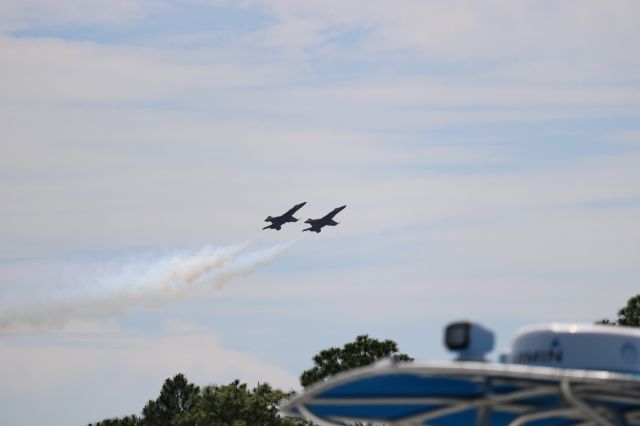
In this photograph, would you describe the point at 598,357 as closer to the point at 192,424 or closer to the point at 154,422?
the point at 192,424

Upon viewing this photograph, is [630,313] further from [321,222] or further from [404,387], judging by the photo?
[404,387]

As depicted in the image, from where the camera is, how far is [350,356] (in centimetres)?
11262

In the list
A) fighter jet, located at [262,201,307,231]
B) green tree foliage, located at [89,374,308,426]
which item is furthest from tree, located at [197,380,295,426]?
fighter jet, located at [262,201,307,231]

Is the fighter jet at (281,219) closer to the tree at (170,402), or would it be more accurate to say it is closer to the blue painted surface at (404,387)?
the tree at (170,402)

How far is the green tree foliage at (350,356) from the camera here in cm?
11231

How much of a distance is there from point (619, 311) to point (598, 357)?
81.6 metres

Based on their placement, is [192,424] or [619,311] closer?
[619,311]

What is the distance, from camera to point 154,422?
570 feet

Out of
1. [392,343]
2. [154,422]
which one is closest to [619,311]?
[392,343]

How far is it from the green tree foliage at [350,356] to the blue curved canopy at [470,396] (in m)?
67.2

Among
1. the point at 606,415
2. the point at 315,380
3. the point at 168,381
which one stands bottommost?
the point at 606,415

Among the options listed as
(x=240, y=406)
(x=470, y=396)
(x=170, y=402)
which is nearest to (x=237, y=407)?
(x=240, y=406)

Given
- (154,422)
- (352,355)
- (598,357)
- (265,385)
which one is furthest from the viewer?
(154,422)

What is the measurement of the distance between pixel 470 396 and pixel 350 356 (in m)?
74.0
